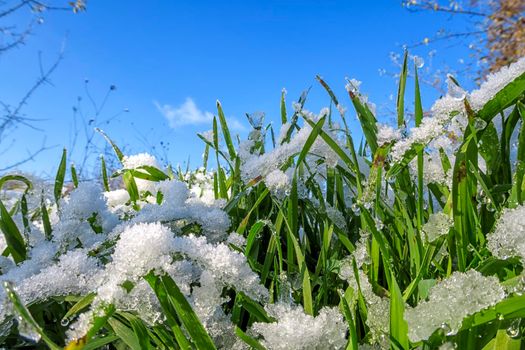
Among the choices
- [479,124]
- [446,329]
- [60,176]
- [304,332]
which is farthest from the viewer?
[60,176]

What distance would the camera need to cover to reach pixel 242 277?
23.9 inches

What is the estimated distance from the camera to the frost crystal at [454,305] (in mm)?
448

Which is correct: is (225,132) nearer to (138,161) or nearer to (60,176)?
(138,161)

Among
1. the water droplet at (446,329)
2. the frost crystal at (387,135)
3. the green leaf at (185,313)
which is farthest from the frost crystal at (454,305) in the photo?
the frost crystal at (387,135)

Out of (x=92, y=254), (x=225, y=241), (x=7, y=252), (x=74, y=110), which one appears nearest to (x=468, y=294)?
(x=225, y=241)

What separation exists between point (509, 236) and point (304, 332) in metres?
0.25

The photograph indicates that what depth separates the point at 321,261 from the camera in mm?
716

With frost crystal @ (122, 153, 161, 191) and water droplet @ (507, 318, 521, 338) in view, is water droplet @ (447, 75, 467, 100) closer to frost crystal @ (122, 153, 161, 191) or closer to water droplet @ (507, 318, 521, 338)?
water droplet @ (507, 318, 521, 338)

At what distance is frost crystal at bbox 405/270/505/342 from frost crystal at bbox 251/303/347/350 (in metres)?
0.10

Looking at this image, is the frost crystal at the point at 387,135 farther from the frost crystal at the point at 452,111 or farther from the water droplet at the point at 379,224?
Answer: the water droplet at the point at 379,224

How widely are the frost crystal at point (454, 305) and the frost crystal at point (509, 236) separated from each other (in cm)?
7

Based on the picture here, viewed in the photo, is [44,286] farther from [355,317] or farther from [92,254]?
[355,317]

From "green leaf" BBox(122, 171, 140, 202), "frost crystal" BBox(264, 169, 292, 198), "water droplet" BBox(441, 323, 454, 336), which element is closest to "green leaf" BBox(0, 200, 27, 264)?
"green leaf" BBox(122, 171, 140, 202)

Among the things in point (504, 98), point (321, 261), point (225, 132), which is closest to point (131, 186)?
point (225, 132)
